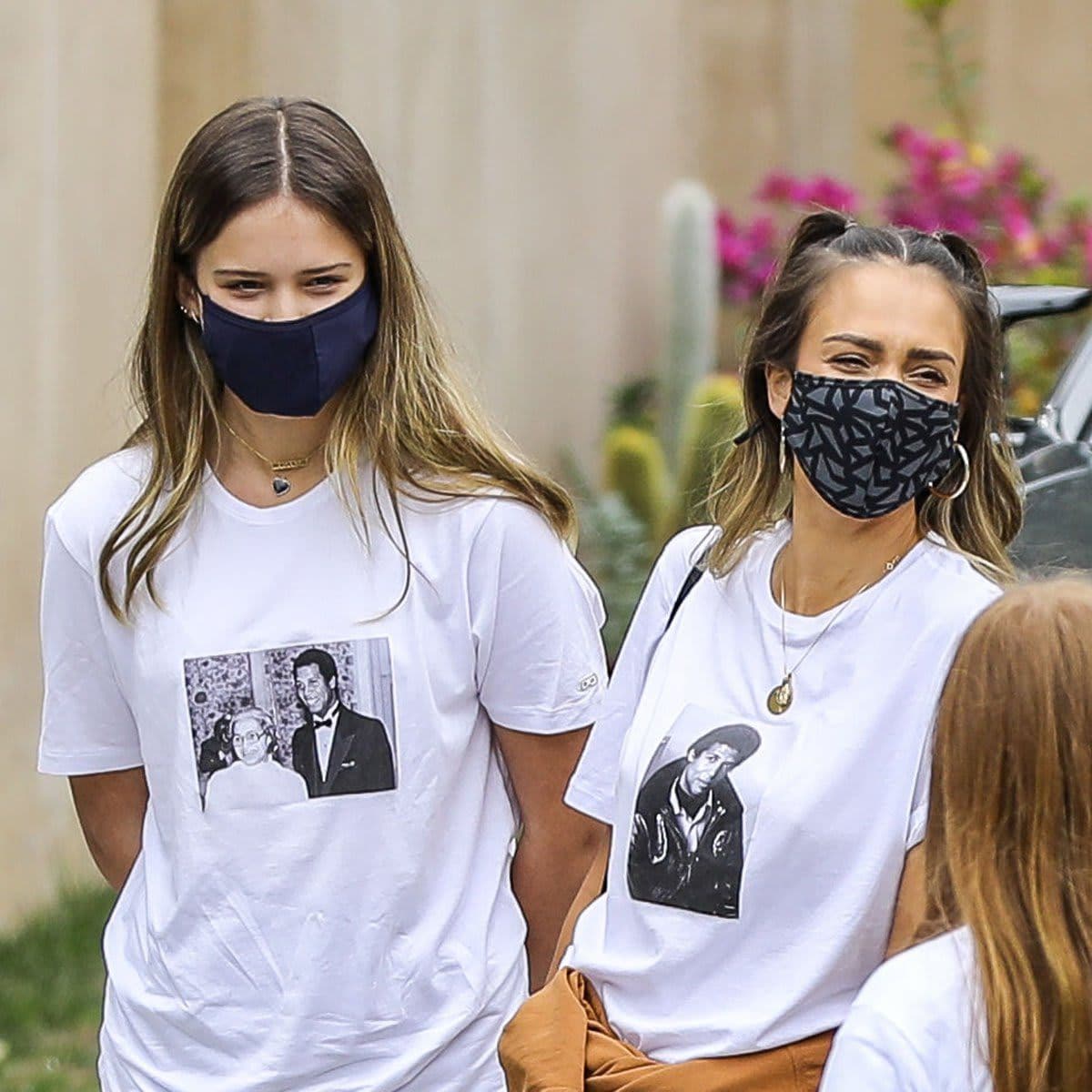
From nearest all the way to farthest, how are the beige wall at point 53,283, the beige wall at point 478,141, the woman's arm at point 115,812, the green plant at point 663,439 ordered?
the woman's arm at point 115,812 → the beige wall at point 53,283 → the beige wall at point 478,141 → the green plant at point 663,439

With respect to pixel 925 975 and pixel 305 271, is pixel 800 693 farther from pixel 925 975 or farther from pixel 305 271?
pixel 305 271

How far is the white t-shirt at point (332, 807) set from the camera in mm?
2699

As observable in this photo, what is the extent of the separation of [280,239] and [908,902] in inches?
43.7

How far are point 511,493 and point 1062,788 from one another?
105 centimetres

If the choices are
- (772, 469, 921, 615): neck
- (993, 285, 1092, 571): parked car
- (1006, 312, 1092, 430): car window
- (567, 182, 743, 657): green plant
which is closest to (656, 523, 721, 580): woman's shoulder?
(772, 469, 921, 615): neck

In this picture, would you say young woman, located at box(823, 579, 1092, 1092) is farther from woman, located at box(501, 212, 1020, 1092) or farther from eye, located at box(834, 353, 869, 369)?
eye, located at box(834, 353, 869, 369)

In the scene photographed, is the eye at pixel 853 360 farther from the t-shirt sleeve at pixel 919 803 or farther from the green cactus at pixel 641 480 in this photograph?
the green cactus at pixel 641 480

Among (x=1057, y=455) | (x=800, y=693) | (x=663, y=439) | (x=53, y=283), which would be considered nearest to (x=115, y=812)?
(x=800, y=693)

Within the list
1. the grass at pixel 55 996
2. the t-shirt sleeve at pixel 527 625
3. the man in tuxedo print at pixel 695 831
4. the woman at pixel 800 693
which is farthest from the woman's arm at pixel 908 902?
the grass at pixel 55 996

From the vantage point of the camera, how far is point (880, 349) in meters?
2.56

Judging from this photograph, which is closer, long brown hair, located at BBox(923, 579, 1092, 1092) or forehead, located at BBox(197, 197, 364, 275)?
long brown hair, located at BBox(923, 579, 1092, 1092)

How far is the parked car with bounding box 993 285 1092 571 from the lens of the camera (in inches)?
146

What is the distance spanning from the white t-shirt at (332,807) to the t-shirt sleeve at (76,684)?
0.19ft

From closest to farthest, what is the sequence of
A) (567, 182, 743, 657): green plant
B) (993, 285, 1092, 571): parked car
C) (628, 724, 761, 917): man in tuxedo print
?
(628, 724, 761, 917): man in tuxedo print
(993, 285, 1092, 571): parked car
(567, 182, 743, 657): green plant
